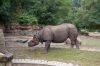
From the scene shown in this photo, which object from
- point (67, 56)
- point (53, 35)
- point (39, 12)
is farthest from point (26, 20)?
point (67, 56)

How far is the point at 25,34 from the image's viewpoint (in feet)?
75.1

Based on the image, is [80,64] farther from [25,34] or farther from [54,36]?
[25,34]

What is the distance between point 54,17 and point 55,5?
7.86 ft

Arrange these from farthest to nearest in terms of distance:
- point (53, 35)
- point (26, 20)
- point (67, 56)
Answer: point (26, 20) < point (53, 35) < point (67, 56)

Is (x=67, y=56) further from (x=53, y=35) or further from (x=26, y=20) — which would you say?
(x=26, y=20)

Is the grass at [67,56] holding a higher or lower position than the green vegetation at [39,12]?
higher

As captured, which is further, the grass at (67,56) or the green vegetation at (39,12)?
the green vegetation at (39,12)

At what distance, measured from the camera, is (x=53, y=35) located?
12164 millimetres

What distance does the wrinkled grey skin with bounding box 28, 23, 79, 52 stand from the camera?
11.8m

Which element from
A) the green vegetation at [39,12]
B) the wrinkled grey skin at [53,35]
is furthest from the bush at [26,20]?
the wrinkled grey skin at [53,35]

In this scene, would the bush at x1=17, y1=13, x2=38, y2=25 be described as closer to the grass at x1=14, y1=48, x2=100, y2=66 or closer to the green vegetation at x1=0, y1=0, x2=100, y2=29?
the green vegetation at x1=0, y1=0, x2=100, y2=29

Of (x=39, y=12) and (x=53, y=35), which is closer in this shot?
(x=53, y=35)

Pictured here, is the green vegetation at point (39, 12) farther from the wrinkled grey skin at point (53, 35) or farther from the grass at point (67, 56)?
the grass at point (67, 56)

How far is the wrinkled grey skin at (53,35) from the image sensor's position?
11.8 meters
